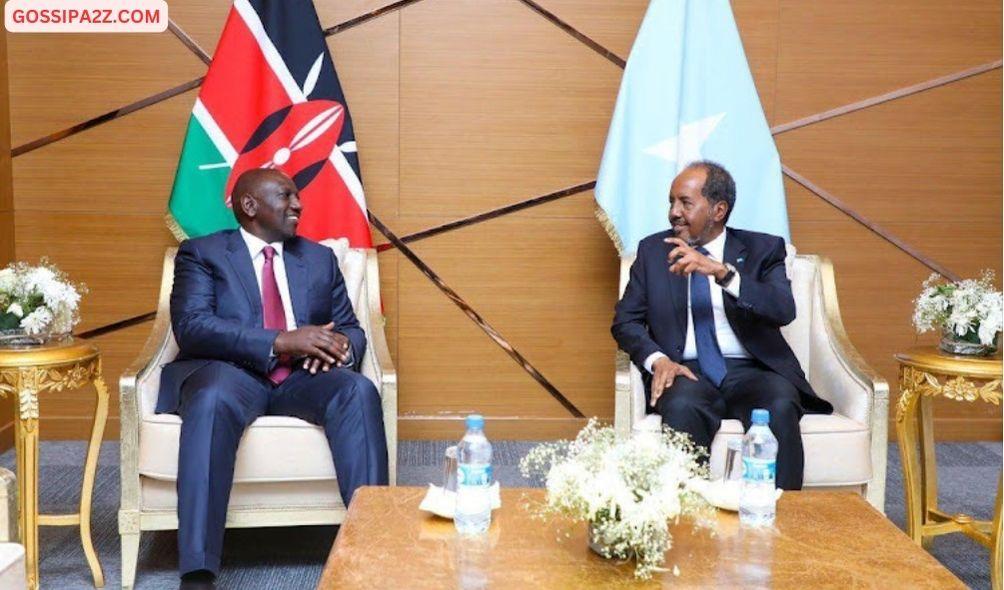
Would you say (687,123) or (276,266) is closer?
(276,266)

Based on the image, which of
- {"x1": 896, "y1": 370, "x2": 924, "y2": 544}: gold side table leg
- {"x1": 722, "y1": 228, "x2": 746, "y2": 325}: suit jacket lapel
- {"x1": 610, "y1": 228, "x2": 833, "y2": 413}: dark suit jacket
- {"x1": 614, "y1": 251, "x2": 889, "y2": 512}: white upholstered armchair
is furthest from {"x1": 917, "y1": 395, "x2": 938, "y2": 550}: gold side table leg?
{"x1": 722, "y1": 228, "x2": 746, "y2": 325}: suit jacket lapel

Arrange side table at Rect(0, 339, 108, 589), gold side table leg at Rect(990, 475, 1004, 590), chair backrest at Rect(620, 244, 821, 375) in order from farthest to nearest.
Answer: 1. chair backrest at Rect(620, 244, 821, 375)
2. side table at Rect(0, 339, 108, 589)
3. gold side table leg at Rect(990, 475, 1004, 590)

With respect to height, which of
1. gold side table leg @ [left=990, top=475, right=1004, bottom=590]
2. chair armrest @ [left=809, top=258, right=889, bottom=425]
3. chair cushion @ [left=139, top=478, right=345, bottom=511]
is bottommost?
gold side table leg @ [left=990, top=475, right=1004, bottom=590]

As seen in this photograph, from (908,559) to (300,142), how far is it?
2.98 m

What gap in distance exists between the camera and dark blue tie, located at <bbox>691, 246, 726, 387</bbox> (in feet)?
11.6

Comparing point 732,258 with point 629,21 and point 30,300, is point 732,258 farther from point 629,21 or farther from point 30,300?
point 30,300

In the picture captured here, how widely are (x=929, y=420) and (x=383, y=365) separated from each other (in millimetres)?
1893

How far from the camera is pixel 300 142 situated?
14.2ft

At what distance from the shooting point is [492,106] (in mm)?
4680

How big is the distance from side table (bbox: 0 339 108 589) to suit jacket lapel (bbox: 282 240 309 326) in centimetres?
67

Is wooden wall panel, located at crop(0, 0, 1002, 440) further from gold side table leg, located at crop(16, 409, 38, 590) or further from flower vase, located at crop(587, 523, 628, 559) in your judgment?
flower vase, located at crop(587, 523, 628, 559)

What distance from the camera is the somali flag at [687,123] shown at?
4.32 m

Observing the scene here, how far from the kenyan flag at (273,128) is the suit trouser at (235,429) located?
1096 mm

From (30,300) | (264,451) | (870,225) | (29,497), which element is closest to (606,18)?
(870,225)
